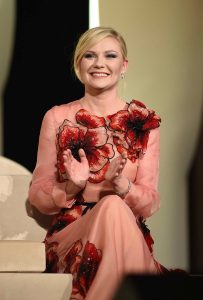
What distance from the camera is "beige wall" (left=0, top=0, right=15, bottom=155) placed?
2.97 metres

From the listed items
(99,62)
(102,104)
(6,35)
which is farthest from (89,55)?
(6,35)

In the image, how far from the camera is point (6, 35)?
2.97 m

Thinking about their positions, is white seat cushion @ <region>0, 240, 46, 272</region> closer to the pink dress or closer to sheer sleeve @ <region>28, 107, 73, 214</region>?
the pink dress

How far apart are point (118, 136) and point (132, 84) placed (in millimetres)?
556

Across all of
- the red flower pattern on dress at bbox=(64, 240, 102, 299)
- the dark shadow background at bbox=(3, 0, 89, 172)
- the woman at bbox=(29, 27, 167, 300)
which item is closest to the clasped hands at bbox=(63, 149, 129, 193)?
the woman at bbox=(29, 27, 167, 300)

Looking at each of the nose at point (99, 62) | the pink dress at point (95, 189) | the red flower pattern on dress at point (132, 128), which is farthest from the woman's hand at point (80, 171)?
the nose at point (99, 62)

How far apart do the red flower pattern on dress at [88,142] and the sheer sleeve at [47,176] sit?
0.02m

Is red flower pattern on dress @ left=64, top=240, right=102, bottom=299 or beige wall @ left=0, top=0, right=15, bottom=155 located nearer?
A: red flower pattern on dress @ left=64, top=240, right=102, bottom=299

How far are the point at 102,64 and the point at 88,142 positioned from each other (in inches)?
10.5

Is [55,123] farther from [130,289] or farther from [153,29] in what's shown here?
[130,289]

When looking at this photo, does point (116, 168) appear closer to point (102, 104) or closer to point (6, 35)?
point (102, 104)

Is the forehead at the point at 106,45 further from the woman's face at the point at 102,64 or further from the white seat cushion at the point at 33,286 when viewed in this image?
the white seat cushion at the point at 33,286

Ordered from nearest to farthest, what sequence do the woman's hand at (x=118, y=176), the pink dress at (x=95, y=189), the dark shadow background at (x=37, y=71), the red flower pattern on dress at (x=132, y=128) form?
the pink dress at (x=95, y=189) → the woman's hand at (x=118, y=176) → the red flower pattern on dress at (x=132, y=128) → the dark shadow background at (x=37, y=71)

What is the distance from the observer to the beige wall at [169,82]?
3.02 metres
